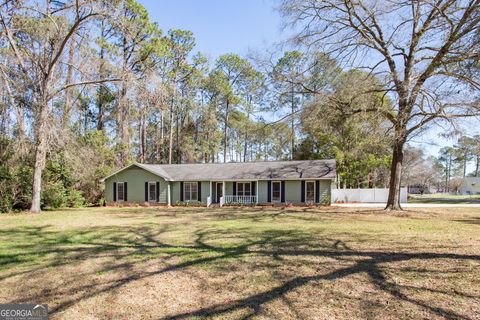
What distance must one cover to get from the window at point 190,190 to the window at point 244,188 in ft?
10.8

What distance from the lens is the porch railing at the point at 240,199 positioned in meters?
22.8

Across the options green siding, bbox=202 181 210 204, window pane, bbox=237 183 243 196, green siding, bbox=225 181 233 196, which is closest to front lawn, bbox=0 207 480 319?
green siding, bbox=202 181 210 204

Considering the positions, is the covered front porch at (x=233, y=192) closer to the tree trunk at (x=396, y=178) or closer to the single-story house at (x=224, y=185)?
the single-story house at (x=224, y=185)

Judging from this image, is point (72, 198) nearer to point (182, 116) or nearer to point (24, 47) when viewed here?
point (24, 47)

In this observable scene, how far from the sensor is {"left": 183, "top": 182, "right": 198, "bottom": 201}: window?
23.6 meters

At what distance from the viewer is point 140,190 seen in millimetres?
23453

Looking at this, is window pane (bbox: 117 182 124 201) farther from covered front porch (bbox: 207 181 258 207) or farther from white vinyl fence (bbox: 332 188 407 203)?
white vinyl fence (bbox: 332 188 407 203)

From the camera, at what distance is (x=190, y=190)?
23.7 meters

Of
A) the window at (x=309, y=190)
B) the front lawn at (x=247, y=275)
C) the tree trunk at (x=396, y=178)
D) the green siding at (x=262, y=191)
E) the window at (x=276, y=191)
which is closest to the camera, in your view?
the front lawn at (x=247, y=275)

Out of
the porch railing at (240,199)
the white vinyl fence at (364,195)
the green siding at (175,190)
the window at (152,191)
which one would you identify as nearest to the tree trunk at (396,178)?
the porch railing at (240,199)

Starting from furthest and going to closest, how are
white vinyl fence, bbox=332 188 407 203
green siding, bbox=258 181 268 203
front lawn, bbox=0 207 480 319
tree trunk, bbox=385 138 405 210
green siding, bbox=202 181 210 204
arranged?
white vinyl fence, bbox=332 188 407 203
green siding, bbox=202 181 210 204
green siding, bbox=258 181 268 203
tree trunk, bbox=385 138 405 210
front lawn, bbox=0 207 480 319

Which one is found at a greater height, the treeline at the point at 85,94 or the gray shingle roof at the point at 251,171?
the treeline at the point at 85,94

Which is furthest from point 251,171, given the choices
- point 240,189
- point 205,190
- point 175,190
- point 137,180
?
point 137,180

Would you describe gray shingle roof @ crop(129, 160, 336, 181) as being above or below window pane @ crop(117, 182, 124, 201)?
above
